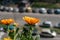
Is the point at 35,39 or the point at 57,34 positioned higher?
the point at 35,39

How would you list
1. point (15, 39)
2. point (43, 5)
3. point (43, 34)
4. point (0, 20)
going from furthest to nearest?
point (43, 5)
point (43, 34)
point (0, 20)
point (15, 39)

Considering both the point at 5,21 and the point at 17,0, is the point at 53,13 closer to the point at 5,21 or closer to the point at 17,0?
the point at 17,0

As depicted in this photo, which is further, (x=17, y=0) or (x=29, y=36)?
(x=17, y=0)

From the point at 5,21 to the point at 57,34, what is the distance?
60.2ft

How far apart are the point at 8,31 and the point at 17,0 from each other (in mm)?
39765

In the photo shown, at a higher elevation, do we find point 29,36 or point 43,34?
point 29,36

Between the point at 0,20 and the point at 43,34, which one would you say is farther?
the point at 43,34

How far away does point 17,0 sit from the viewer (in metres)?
42.0

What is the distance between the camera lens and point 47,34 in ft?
64.4

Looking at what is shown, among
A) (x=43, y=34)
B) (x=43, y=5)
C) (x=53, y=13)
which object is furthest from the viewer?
(x=43, y=5)

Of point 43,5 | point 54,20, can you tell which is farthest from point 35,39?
point 43,5

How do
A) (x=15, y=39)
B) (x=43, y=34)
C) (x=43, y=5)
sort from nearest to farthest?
(x=15, y=39) → (x=43, y=34) → (x=43, y=5)

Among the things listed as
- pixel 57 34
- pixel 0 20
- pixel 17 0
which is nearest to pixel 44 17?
pixel 57 34

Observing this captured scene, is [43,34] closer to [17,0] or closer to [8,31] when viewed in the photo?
[8,31]
